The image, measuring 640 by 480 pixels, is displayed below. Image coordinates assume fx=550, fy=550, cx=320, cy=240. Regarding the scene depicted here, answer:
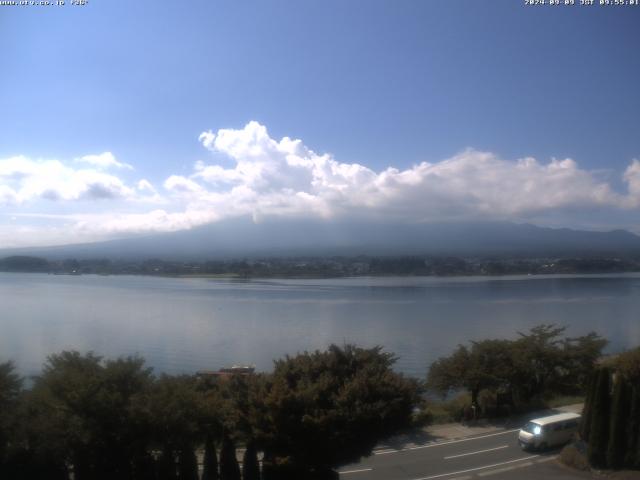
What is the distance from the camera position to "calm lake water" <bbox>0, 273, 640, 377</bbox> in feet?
57.5

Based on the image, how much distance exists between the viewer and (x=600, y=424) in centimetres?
571

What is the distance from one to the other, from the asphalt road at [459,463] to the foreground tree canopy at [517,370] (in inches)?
97.3

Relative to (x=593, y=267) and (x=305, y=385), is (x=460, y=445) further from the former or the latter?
(x=593, y=267)

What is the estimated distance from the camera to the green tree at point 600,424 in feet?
18.7

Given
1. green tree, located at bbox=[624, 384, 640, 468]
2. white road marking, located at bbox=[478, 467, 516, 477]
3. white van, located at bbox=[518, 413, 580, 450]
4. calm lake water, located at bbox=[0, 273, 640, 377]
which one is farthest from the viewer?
calm lake water, located at bbox=[0, 273, 640, 377]

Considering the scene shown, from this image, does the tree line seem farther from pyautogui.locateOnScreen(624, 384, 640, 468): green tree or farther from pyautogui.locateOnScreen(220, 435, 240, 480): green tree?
pyautogui.locateOnScreen(220, 435, 240, 480): green tree

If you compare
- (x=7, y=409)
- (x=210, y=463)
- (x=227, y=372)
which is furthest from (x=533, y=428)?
(x=227, y=372)

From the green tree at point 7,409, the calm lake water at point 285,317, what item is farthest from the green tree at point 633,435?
the calm lake water at point 285,317

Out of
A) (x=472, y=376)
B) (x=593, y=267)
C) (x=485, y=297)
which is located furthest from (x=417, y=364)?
(x=593, y=267)

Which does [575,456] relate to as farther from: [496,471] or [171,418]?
[171,418]

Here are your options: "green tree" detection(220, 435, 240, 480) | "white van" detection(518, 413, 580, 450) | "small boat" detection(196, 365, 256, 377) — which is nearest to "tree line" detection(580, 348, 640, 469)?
"white van" detection(518, 413, 580, 450)

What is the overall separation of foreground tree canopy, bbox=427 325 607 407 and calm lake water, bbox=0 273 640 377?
4.50m

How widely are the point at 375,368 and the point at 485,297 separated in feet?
91.5

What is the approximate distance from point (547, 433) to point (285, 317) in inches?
747
